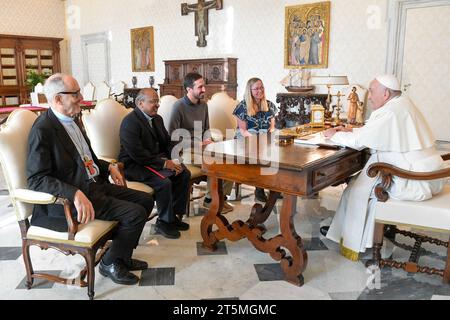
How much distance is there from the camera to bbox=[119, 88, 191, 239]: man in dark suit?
311 centimetres

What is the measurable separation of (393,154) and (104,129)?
7.18 feet

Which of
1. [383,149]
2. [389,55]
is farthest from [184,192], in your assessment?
[389,55]

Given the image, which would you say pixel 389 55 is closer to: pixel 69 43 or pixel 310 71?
pixel 310 71

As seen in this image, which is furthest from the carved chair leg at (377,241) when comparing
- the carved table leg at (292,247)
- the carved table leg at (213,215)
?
the carved table leg at (213,215)

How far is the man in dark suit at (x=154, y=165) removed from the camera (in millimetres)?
3105

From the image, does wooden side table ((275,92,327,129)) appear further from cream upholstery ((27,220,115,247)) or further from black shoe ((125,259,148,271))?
cream upholstery ((27,220,115,247))

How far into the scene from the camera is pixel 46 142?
7.35ft

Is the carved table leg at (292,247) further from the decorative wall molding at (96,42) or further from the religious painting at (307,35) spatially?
the decorative wall molding at (96,42)

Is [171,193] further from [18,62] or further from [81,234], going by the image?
[18,62]

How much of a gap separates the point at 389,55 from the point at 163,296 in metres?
5.40

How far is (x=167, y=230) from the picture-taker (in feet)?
10.6

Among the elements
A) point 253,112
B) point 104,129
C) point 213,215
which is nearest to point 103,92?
point 253,112

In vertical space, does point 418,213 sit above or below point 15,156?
below

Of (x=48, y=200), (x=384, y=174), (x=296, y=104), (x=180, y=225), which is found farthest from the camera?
(x=296, y=104)
